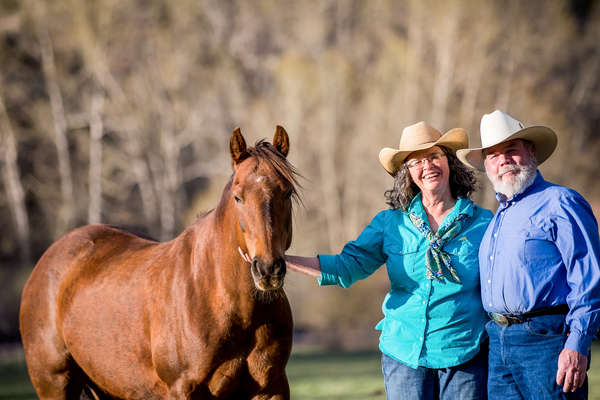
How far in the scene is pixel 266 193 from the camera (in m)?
3.17

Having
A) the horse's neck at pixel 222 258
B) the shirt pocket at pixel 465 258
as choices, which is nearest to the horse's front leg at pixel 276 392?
the horse's neck at pixel 222 258

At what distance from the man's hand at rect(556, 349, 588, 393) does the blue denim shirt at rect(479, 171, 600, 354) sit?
0.03 m

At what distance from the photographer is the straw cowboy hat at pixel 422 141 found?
140 inches

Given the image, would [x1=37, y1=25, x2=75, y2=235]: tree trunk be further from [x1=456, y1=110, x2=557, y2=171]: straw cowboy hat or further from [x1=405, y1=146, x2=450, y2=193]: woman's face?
[x1=456, y1=110, x2=557, y2=171]: straw cowboy hat

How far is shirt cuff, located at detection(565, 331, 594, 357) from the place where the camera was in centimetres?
272

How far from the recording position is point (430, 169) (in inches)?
137

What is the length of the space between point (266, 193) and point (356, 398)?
6074mm

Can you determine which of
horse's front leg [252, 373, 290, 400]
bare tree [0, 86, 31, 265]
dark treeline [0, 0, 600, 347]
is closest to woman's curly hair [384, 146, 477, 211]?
horse's front leg [252, 373, 290, 400]

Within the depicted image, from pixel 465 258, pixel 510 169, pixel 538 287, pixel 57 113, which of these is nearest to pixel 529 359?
pixel 538 287

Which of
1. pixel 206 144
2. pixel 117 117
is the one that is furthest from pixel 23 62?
pixel 206 144

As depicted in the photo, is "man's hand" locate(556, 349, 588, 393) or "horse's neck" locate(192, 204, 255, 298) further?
"horse's neck" locate(192, 204, 255, 298)

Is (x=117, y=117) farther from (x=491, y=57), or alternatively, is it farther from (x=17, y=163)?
(x=491, y=57)

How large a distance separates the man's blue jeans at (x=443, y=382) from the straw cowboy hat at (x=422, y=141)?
1210mm

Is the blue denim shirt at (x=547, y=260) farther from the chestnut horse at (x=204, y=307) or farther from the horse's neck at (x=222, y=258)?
the horse's neck at (x=222, y=258)
